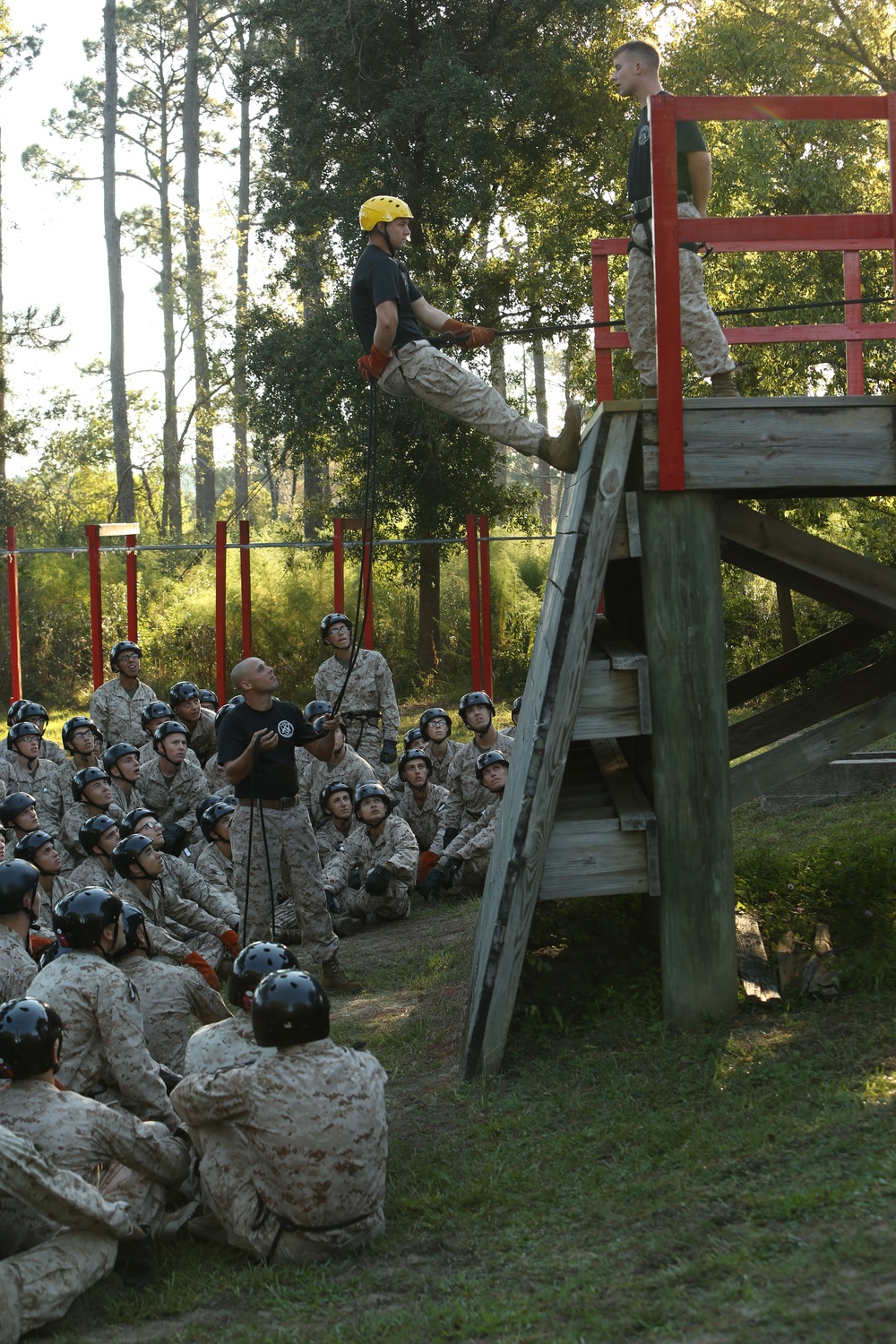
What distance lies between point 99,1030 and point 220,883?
13.7ft

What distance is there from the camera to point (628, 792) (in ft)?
22.7

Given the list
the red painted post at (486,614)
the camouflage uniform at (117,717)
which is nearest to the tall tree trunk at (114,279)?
the red painted post at (486,614)

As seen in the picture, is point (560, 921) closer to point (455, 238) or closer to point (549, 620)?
point (549, 620)

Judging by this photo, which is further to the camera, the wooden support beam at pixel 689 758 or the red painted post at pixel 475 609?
the red painted post at pixel 475 609

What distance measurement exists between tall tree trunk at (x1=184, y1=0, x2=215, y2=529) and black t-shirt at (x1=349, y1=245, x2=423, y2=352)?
32.0 m

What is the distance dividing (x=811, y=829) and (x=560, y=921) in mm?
3237

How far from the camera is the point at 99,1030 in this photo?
5383 mm

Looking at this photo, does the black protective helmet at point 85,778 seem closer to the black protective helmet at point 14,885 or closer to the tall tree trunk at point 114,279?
the black protective helmet at point 14,885

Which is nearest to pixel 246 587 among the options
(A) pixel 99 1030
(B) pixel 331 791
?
(B) pixel 331 791

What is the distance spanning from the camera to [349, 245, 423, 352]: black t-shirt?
6.63 m

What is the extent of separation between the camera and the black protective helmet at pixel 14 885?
6.08 m

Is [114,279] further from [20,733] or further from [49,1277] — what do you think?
[49,1277]

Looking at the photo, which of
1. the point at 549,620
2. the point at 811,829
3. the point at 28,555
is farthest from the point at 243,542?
the point at 28,555

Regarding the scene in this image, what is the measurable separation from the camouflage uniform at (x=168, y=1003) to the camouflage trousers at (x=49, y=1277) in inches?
55.2
